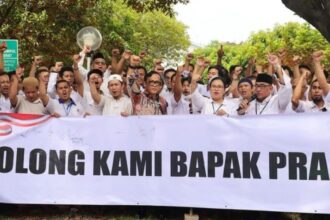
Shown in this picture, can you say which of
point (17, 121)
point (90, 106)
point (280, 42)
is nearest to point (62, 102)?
point (90, 106)

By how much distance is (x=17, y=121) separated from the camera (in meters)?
7.22

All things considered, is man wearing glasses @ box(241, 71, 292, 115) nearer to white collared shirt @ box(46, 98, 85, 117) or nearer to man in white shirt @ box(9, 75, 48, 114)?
white collared shirt @ box(46, 98, 85, 117)

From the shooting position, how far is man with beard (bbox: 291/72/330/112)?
693 cm

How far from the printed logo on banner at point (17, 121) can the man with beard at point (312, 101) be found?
3.01m

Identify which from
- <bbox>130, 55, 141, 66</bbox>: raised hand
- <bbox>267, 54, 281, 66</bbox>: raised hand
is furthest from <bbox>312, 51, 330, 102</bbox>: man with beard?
<bbox>130, 55, 141, 66</bbox>: raised hand

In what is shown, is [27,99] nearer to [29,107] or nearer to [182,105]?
[29,107]

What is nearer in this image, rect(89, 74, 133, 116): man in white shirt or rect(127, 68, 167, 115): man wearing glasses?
rect(89, 74, 133, 116): man in white shirt

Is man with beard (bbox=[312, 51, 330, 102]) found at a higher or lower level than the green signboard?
lower

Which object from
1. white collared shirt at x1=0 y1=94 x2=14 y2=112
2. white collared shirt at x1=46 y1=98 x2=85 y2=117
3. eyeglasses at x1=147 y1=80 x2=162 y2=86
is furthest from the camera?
white collared shirt at x1=0 y1=94 x2=14 y2=112

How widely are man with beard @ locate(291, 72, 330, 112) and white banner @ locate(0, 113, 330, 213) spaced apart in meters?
0.43

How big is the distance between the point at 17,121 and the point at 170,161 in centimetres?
197

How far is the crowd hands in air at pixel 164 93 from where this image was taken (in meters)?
6.96

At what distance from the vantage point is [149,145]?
6.95 meters

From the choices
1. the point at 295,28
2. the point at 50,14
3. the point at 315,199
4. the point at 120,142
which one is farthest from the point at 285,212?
the point at 295,28
